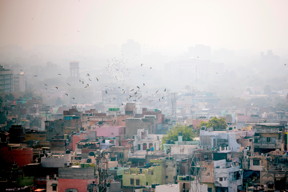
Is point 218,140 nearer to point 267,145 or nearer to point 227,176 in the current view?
point 267,145

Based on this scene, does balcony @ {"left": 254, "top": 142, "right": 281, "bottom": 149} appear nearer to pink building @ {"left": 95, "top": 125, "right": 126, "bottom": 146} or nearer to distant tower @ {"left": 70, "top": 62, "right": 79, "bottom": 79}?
pink building @ {"left": 95, "top": 125, "right": 126, "bottom": 146}

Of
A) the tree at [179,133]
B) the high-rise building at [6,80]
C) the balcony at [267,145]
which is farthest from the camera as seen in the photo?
the high-rise building at [6,80]

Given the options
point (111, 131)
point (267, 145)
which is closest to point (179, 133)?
point (111, 131)

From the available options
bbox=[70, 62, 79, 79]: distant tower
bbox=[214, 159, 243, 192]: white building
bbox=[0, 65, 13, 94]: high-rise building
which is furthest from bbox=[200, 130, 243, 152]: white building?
bbox=[70, 62, 79, 79]: distant tower

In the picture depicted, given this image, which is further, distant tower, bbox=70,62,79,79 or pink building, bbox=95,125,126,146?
distant tower, bbox=70,62,79,79

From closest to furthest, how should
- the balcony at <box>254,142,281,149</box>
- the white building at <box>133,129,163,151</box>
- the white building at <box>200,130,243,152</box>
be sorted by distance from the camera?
the balcony at <box>254,142,281,149</box> < the white building at <box>200,130,243,152</box> < the white building at <box>133,129,163,151</box>

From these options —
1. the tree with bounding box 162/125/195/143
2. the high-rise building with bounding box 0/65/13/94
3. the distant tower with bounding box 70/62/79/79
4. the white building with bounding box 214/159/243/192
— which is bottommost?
the white building with bounding box 214/159/243/192

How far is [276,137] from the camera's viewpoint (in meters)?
21.7

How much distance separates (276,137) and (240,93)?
1982 inches

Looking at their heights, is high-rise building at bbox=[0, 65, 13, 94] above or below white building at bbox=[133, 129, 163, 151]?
above

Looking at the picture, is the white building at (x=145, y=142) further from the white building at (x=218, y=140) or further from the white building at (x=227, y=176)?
the white building at (x=227, y=176)

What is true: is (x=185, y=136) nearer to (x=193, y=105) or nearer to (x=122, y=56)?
(x=193, y=105)

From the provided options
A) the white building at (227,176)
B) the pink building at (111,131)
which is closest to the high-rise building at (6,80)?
the pink building at (111,131)

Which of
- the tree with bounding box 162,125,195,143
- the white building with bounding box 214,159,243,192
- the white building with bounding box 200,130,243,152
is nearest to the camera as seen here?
the white building with bounding box 214,159,243,192
